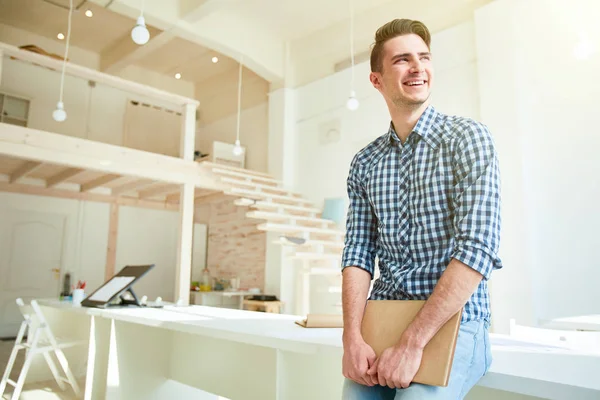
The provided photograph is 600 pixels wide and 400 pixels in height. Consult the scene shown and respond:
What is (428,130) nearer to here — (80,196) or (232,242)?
(232,242)

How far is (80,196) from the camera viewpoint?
9.02 meters

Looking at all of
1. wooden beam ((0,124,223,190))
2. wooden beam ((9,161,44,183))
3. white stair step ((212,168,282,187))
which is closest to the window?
wooden beam ((9,161,44,183))

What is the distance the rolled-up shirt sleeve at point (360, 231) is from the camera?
4.41 ft

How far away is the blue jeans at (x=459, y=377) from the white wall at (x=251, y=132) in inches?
330

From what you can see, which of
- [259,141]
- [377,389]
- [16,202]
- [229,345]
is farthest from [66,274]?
[377,389]

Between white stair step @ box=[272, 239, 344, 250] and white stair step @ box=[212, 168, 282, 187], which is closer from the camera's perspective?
white stair step @ box=[272, 239, 344, 250]

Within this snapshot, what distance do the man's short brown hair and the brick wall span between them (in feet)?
25.8

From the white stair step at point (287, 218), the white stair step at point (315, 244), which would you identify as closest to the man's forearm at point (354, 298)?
the white stair step at point (315, 244)

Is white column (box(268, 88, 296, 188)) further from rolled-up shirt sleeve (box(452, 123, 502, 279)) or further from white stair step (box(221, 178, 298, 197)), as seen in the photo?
rolled-up shirt sleeve (box(452, 123, 502, 279))

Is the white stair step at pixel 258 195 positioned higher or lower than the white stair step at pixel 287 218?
higher

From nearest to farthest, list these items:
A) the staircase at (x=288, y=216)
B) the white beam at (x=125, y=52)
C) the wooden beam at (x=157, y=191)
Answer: the staircase at (x=288, y=216) < the wooden beam at (x=157, y=191) < the white beam at (x=125, y=52)

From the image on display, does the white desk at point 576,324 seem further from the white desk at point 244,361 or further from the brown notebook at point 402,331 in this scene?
the brown notebook at point 402,331

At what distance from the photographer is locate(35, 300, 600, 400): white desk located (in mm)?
1142

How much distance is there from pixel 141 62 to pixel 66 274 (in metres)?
4.71
